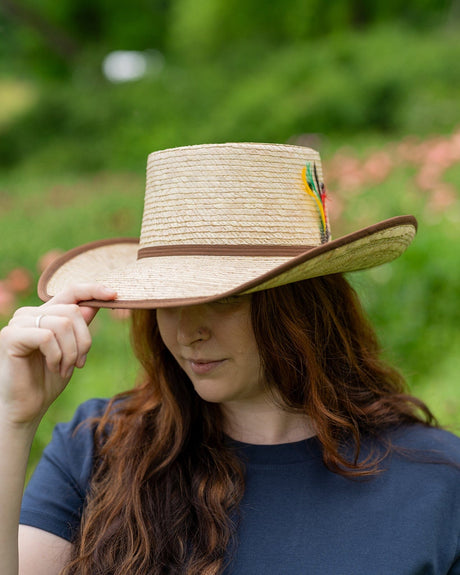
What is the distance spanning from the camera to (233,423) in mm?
1886

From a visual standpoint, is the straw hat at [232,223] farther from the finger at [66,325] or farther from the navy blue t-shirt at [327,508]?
the navy blue t-shirt at [327,508]

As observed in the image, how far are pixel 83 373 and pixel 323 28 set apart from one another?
1530 cm

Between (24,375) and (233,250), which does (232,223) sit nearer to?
(233,250)

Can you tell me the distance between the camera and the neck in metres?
1.83

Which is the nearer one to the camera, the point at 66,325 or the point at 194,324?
the point at 66,325

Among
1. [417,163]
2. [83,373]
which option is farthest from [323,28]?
[83,373]

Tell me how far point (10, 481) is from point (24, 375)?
0.22 meters

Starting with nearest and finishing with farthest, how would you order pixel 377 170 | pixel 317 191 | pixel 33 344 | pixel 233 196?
pixel 33 344 → pixel 233 196 → pixel 317 191 → pixel 377 170

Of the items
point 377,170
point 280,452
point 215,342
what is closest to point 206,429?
point 280,452

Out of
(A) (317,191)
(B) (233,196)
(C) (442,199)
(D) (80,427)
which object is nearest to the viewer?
(B) (233,196)

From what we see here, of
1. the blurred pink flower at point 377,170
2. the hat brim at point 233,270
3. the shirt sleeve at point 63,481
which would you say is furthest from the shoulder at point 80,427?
the blurred pink flower at point 377,170

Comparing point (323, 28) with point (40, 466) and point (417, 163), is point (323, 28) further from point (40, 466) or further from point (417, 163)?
point (40, 466)

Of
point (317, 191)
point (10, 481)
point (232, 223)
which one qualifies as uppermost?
point (317, 191)

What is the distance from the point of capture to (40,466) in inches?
74.3
